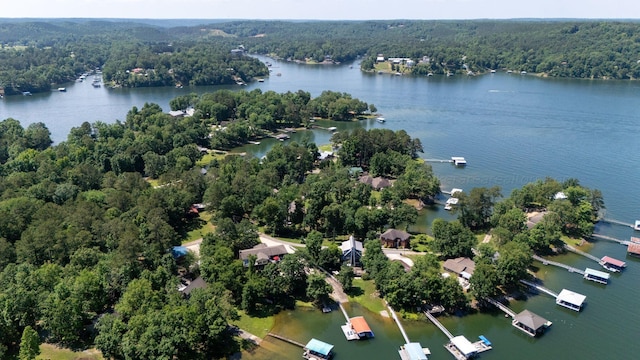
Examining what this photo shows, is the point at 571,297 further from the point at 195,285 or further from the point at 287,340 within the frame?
the point at 195,285

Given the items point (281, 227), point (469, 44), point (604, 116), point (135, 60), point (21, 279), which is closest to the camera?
point (21, 279)

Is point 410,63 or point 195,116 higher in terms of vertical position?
point 410,63

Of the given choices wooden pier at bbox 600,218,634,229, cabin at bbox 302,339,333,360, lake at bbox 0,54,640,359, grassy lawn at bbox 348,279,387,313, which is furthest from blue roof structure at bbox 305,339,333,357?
wooden pier at bbox 600,218,634,229

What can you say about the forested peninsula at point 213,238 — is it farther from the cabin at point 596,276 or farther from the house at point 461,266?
the cabin at point 596,276

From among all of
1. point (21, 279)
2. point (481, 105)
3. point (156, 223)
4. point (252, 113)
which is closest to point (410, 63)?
point (481, 105)

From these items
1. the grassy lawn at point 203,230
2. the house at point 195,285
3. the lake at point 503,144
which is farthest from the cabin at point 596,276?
the grassy lawn at point 203,230

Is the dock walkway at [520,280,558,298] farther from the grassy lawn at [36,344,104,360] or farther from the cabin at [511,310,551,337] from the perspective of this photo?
the grassy lawn at [36,344,104,360]

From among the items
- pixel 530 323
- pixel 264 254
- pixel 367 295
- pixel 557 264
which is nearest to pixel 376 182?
pixel 264 254

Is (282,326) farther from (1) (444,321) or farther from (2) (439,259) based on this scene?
(2) (439,259)
